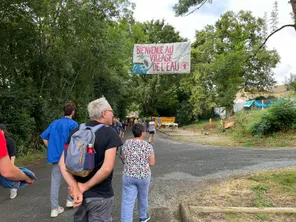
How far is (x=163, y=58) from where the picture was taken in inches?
423

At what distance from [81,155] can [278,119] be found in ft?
46.2

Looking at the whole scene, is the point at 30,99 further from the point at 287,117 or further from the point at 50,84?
the point at 287,117

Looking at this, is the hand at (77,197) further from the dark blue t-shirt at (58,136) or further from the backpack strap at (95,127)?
the dark blue t-shirt at (58,136)

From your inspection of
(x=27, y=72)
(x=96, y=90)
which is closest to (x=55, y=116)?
(x=27, y=72)

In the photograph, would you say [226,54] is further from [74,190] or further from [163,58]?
[74,190]

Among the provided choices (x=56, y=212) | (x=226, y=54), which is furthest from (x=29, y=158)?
(x=226, y=54)

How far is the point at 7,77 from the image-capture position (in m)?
9.45

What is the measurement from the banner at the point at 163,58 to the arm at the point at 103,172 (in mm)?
8791

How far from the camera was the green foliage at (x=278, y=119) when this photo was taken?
13597 millimetres

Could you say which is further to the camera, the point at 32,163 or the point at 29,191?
the point at 32,163

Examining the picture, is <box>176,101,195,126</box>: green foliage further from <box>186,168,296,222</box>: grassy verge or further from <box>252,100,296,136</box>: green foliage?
<box>186,168,296,222</box>: grassy verge

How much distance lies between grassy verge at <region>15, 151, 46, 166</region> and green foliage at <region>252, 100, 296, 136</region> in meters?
11.3

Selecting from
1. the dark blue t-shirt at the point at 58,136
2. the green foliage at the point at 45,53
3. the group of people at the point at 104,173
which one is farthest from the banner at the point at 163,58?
the group of people at the point at 104,173

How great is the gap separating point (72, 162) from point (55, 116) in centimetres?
988
